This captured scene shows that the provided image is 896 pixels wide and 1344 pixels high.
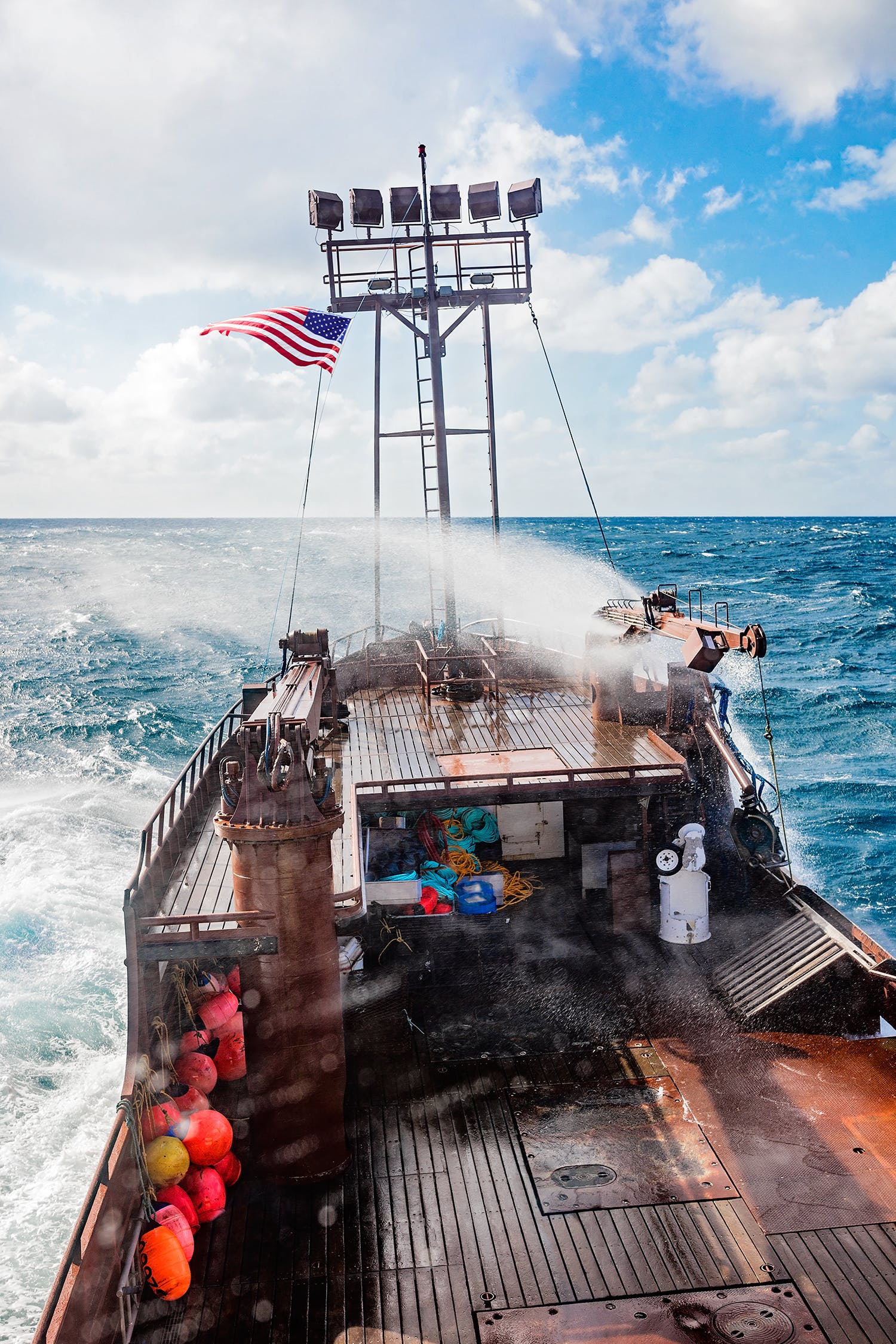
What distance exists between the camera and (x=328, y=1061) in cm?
930

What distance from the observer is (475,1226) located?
8891mm

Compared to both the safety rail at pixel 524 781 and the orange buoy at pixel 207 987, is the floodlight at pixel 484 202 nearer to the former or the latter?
the safety rail at pixel 524 781

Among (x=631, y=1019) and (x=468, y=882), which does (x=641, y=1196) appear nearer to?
(x=631, y=1019)

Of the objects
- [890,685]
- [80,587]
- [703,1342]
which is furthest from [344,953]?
[80,587]

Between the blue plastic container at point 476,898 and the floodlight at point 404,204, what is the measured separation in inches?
631

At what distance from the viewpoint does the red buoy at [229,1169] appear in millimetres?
9281

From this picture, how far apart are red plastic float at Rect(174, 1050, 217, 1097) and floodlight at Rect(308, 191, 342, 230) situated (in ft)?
61.7

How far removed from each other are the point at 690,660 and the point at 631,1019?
5.41 m

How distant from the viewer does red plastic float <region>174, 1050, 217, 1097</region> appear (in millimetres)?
9875

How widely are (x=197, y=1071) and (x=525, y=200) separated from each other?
66.3 ft

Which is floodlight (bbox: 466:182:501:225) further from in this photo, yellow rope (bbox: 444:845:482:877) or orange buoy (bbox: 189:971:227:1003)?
orange buoy (bbox: 189:971:227:1003)

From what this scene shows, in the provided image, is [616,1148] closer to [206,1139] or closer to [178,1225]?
[206,1139]

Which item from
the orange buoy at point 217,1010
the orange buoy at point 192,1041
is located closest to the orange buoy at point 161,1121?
the orange buoy at point 192,1041

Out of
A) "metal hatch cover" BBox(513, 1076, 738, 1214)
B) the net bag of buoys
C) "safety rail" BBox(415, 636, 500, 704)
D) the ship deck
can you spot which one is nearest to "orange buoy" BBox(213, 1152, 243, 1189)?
the net bag of buoys
